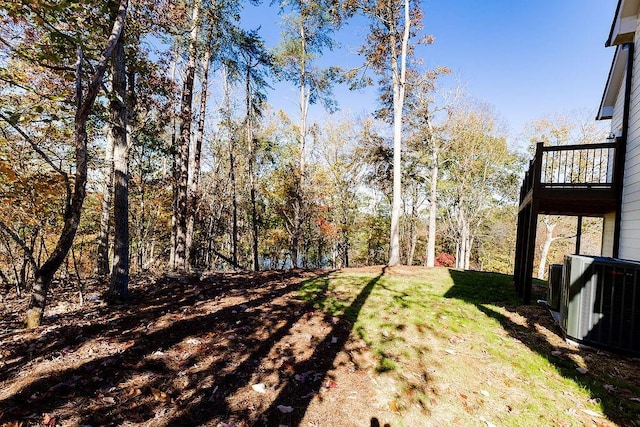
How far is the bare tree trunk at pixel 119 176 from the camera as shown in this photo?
523cm

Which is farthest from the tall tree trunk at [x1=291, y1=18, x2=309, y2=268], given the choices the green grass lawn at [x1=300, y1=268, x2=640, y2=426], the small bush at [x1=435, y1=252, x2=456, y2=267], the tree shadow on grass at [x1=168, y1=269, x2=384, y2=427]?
the small bush at [x1=435, y1=252, x2=456, y2=267]

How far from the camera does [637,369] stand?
3516mm

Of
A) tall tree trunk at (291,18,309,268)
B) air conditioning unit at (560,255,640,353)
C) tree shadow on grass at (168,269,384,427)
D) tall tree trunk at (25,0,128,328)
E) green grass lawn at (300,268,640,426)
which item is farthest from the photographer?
tall tree trunk at (291,18,309,268)

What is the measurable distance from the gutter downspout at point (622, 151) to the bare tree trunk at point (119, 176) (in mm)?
9747

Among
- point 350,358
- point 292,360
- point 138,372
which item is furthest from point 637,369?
point 138,372

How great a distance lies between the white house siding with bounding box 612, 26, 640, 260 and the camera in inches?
215

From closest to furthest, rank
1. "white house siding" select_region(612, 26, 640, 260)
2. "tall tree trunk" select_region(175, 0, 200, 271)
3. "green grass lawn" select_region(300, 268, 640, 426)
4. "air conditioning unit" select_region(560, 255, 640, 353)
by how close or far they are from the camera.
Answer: "green grass lawn" select_region(300, 268, 640, 426) → "air conditioning unit" select_region(560, 255, 640, 353) → "white house siding" select_region(612, 26, 640, 260) → "tall tree trunk" select_region(175, 0, 200, 271)

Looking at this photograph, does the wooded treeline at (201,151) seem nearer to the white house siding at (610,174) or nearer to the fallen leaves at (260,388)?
the fallen leaves at (260,388)

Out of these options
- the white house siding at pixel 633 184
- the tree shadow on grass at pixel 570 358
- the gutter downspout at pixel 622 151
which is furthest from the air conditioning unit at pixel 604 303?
the gutter downspout at pixel 622 151

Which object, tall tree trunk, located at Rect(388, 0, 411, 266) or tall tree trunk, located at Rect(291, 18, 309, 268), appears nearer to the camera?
tall tree trunk, located at Rect(388, 0, 411, 266)

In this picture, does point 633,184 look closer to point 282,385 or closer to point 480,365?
point 480,365

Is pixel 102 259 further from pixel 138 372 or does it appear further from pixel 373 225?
pixel 373 225

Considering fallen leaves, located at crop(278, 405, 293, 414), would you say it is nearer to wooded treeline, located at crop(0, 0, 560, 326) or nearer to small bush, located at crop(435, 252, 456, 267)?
wooded treeline, located at crop(0, 0, 560, 326)

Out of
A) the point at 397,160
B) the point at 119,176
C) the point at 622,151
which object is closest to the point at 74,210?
the point at 119,176
